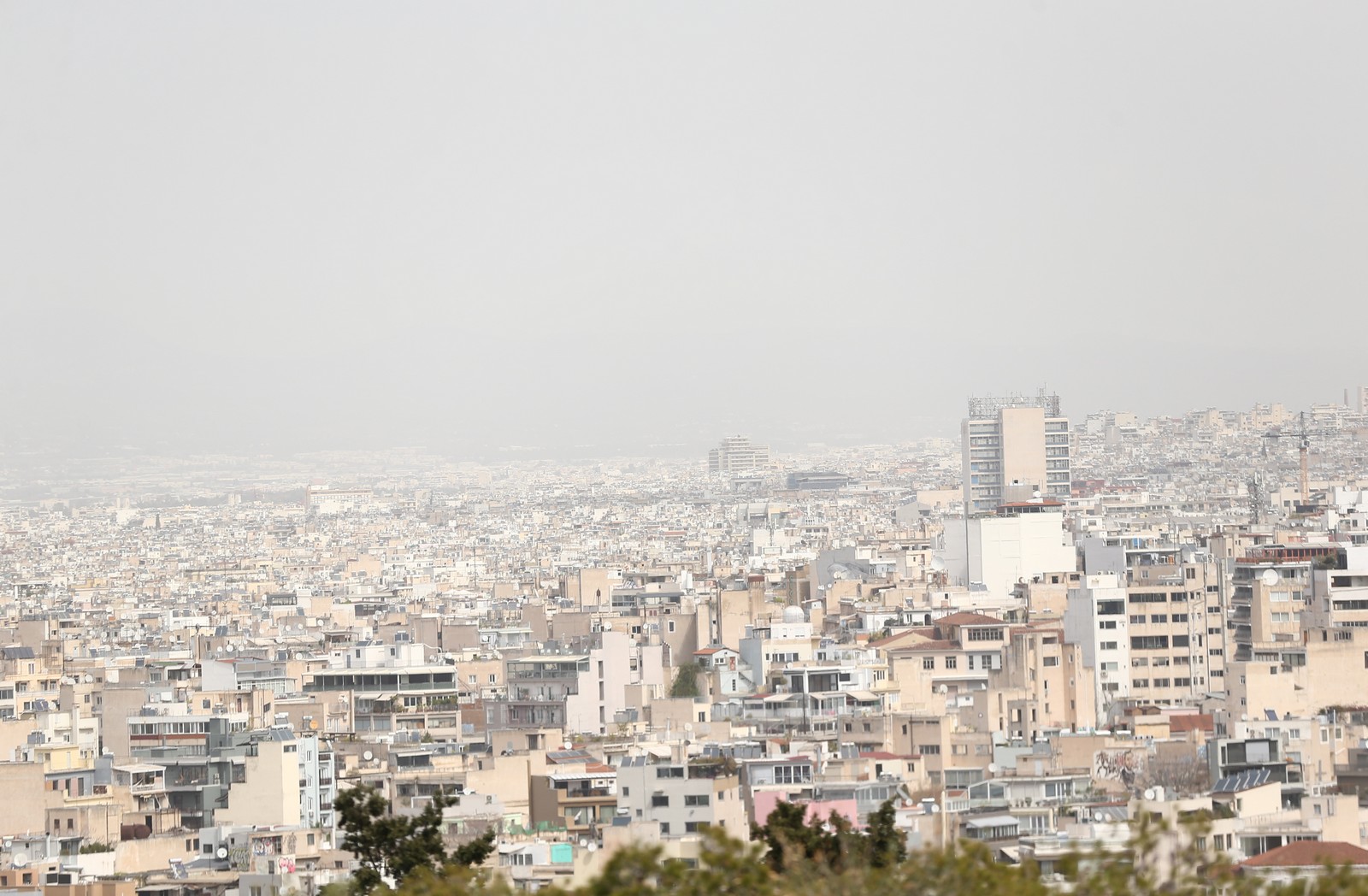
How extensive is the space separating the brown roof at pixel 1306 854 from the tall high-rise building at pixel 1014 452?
108583 millimetres

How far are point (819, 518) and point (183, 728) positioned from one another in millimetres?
120500

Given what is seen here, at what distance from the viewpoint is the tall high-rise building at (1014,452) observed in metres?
137

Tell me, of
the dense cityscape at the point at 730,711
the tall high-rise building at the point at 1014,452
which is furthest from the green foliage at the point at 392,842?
the tall high-rise building at the point at 1014,452

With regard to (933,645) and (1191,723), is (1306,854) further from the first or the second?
(933,645)

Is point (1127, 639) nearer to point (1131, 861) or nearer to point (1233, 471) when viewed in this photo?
point (1131, 861)

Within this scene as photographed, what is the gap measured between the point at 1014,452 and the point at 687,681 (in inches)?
3343

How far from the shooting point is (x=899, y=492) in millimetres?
190375

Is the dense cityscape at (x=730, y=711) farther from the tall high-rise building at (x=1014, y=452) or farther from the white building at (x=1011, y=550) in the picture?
the tall high-rise building at (x=1014, y=452)

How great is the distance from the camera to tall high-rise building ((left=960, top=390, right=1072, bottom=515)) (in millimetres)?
137250

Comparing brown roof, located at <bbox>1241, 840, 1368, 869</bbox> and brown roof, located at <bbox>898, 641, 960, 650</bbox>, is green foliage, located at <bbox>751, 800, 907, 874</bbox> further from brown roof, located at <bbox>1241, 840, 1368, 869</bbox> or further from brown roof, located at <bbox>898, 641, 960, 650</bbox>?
brown roof, located at <bbox>898, 641, 960, 650</bbox>

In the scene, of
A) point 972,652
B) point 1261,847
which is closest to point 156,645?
point 972,652

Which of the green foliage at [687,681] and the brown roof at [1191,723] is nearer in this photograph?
the brown roof at [1191,723]

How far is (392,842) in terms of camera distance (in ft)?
80.5

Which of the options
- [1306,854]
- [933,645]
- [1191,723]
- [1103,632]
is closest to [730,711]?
[933,645]
